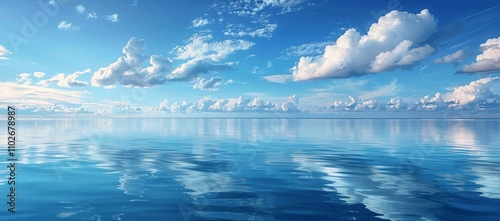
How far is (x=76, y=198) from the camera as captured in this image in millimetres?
18719

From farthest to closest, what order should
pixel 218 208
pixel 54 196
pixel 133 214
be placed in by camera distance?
pixel 54 196 → pixel 218 208 → pixel 133 214

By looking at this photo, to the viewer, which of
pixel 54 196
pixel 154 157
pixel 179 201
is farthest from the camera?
pixel 154 157

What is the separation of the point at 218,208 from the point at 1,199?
43.7 feet

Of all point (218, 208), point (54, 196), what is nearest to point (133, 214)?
point (218, 208)

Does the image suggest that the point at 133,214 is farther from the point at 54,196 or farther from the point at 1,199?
the point at 1,199

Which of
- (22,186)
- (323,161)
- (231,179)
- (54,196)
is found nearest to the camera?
(54,196)

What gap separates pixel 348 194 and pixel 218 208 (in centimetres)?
864

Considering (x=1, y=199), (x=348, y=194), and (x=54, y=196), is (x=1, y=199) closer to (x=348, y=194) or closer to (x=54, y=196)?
(x=54, y=196)

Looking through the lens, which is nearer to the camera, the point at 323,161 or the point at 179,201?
the point at 179,201

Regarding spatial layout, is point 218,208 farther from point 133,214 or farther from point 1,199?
point 1,199

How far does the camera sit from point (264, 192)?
20.2m

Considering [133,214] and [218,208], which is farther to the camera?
[218,208]

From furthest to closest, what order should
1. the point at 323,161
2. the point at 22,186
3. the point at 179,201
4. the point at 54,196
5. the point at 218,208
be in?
1. the point at 323,161
2. the point at 22,186
3. the point at 54,196
4. the point at 179,201
5. the point at 218,208

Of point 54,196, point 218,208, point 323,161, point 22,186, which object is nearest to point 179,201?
point 218,208
